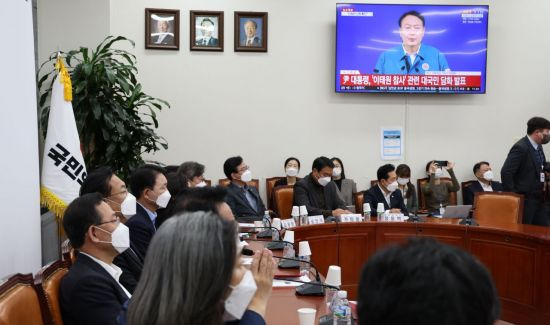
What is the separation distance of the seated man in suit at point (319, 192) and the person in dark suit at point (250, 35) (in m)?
2.21

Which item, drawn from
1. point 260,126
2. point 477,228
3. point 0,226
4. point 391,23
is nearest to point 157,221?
point 0,226

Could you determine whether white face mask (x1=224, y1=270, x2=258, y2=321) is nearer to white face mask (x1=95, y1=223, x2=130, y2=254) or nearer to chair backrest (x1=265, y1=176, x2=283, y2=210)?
white face mask (x1=95, y1=223, x2=130, y2=254)

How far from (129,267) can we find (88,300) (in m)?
0.69

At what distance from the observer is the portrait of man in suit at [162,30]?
6.95 meters

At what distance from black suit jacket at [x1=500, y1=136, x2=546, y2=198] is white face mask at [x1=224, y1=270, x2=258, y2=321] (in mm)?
4898

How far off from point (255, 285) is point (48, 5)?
5.05 m

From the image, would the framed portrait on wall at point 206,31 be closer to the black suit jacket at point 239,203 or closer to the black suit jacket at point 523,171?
the black suit jacket at point 239,203

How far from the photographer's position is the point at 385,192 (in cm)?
570

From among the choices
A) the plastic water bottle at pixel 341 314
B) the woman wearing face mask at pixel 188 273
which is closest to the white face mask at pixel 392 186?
the plastic water bottle at pixel 341 314

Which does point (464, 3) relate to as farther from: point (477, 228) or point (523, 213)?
point (477, 228)

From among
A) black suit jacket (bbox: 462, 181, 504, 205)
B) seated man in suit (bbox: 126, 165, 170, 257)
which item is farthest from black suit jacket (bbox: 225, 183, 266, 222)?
black suit jacket (bbox: 462, 181, 504, 205)

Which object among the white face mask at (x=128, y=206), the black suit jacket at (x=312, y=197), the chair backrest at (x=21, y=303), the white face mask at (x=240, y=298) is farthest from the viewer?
the black suit jacket at (x=312, y=197)

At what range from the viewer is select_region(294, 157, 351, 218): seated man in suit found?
550 centimetres

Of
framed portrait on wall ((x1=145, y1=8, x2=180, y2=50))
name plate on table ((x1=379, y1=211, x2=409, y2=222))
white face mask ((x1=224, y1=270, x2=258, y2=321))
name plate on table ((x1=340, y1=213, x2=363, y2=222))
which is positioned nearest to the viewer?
white face mask ((x1=224, y1=270, x2=258, y2=321))
